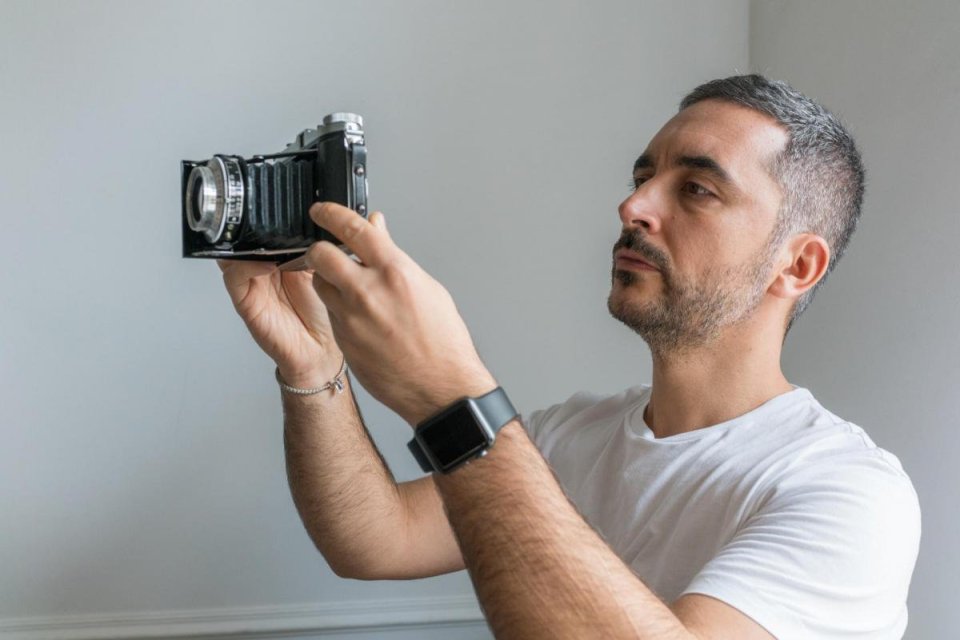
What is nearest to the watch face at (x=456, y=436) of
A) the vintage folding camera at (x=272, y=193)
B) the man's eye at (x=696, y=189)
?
the vintage folding camera at (x=272, y=193)

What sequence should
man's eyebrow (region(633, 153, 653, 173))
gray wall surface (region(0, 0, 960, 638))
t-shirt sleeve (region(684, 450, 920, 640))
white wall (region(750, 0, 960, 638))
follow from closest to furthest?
1. t-shirt sleeve (region(684, 450, 920, 640))
2. man's eyebrow (region(633, 153, 653, 173))
3. white wall (region(750, 0, 960, 638))
4. gray wall surface (region(0, 0, 960, 638))

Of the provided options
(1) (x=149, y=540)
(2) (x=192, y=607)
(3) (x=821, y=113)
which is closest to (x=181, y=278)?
(1) (x=149, y=540)

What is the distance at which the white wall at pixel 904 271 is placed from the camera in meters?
1.65

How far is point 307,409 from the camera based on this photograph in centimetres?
137

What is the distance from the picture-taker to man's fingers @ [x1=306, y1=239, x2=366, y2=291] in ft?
2.96

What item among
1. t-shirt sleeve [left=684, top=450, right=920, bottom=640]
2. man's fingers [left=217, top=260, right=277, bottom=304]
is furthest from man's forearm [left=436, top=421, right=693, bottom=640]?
man's fingers [left=217, top=260, right=277, bottom=304]

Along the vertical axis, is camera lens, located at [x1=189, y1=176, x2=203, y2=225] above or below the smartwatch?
above

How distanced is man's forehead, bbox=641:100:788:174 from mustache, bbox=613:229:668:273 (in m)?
0.13

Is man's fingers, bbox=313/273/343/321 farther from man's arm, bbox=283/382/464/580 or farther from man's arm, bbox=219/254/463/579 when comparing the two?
man's arm, bbox=283/382/464/580

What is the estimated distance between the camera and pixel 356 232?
0.92m

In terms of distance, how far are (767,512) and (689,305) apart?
1.08 ft

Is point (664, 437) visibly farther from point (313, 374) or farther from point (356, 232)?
point (356, 232)

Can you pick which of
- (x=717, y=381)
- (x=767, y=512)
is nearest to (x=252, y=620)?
(x=717, y=381)

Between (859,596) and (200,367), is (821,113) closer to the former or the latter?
(859,596)
